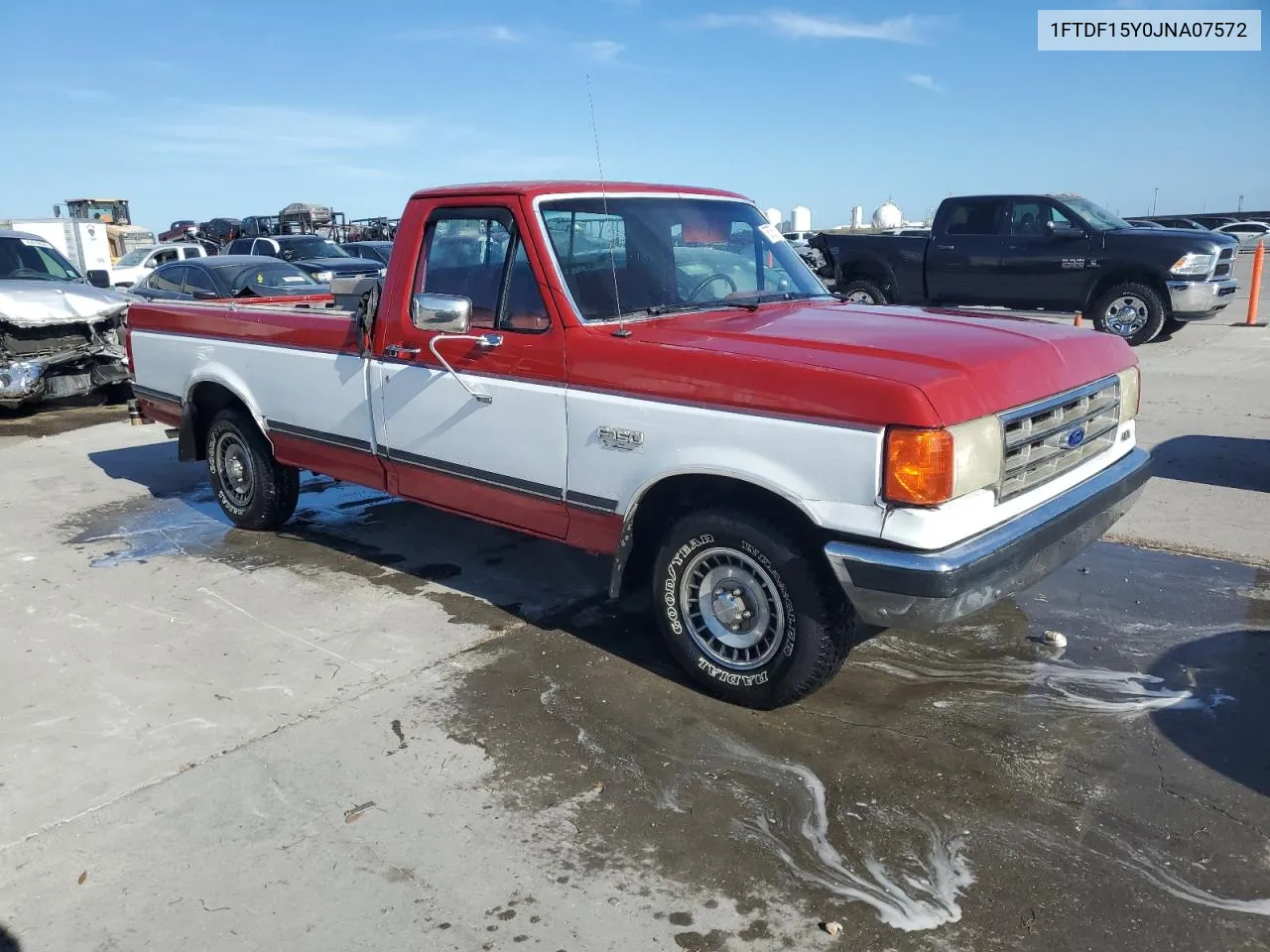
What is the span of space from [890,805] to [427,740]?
1.72m

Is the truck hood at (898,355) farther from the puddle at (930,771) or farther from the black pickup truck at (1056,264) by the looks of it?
the black pickup truck at (1056,264)

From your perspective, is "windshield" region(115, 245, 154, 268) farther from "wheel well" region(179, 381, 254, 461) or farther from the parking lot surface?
the parking lot surface

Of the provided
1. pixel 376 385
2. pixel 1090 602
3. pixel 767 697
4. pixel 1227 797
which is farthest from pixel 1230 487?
pixel 376 385

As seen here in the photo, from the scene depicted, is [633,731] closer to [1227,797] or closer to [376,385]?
[1227,797]

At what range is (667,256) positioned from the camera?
15.2ft

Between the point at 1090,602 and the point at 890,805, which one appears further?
the point at 1090,602

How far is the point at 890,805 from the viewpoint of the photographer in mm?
3273

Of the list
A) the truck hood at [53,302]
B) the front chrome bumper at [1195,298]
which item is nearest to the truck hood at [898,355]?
the truck hood at [53,302]

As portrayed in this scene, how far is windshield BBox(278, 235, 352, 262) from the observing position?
20.5 meters

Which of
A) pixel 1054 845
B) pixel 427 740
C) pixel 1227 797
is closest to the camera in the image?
pixel 1054 845

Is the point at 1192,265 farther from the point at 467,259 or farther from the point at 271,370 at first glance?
the point at 271,370

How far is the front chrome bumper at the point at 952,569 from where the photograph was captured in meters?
3.25

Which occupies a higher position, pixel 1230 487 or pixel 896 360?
pixel 896 360

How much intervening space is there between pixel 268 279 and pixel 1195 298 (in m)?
11.8
